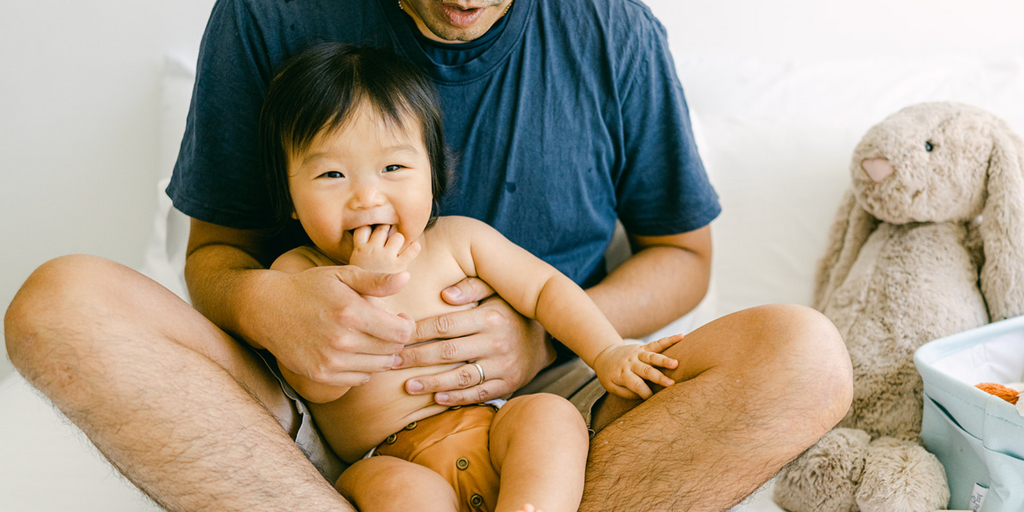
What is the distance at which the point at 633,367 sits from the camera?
3.00 ft

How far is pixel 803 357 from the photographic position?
823mm

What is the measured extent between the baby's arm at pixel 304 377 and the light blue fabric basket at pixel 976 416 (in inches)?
34.0

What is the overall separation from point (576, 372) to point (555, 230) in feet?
0.82

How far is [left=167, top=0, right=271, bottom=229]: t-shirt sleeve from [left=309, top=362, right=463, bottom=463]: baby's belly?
0.38m

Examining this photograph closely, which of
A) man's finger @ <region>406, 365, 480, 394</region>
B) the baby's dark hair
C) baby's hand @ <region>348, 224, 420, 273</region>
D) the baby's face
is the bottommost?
man's finger @ <region>406, 365, 480, 394</region>

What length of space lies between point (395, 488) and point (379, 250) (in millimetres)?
290

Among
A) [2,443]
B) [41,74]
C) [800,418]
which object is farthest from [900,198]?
[41,74]

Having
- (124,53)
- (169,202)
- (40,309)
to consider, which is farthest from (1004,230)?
(124,53)

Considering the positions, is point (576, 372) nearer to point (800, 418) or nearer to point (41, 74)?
point (800, 418)

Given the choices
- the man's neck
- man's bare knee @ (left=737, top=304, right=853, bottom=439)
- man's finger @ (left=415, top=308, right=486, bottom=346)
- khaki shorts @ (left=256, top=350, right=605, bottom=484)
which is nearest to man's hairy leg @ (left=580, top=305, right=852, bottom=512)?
man's bare knee @ (left=737, top=304, right=853, bottom=439)

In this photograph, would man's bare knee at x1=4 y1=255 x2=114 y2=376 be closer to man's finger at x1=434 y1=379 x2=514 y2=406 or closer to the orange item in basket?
man's finger at x1=434 y1=379 x2=514 y2=406

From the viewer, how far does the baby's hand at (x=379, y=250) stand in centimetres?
86

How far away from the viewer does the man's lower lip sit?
0.98m

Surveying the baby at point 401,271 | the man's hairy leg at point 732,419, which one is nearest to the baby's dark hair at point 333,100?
the baby at point 401,271
